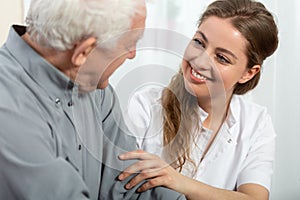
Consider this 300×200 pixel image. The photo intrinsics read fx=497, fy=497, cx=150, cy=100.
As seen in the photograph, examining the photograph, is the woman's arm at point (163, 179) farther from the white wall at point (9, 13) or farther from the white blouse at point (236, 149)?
the white wall at point (9, 13)

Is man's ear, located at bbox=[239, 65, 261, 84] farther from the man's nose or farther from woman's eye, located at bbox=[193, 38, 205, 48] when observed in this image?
the man's nose

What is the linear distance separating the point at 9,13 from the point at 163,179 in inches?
36.3

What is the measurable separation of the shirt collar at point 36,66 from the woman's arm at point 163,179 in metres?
0.27

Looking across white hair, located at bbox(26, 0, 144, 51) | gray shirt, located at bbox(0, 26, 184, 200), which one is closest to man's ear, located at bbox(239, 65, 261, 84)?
gray shirt, located at bbox(0, 26, 184, 200)

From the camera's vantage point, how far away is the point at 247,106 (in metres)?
1.62

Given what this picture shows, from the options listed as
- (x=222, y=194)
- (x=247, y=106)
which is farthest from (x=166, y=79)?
(x=247, y=106)

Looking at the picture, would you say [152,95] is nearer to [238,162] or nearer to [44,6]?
[238,162]

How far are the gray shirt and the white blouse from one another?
355mm

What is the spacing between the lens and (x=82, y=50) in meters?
0.92

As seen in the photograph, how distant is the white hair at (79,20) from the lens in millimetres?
869

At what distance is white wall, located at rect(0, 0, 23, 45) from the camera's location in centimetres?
176

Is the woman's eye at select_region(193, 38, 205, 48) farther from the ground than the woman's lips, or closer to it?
farther from the ground

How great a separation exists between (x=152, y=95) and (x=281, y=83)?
0.82m

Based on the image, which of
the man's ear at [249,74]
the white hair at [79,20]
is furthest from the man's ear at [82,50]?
the man's ear at [249,74]
